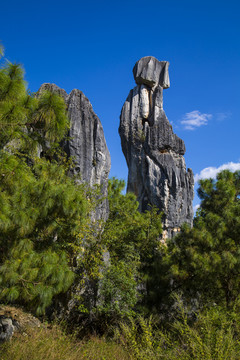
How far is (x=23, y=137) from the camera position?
5.11 m

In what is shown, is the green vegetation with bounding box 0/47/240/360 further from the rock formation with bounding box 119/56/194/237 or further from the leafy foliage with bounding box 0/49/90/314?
the rock formation with bounding box 119/56/194/237

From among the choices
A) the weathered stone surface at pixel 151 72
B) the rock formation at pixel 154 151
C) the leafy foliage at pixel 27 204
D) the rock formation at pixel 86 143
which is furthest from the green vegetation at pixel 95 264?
the weathered stone surface at pixel 151 72

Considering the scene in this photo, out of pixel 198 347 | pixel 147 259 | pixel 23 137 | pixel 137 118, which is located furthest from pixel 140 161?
pixel 198 347

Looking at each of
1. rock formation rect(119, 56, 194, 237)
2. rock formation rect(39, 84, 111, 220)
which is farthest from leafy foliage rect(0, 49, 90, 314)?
rock formation rect(119, 56, 194, 237)

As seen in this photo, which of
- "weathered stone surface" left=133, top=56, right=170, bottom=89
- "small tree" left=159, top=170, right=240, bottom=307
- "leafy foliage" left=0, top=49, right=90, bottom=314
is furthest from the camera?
"weathered stone surface" left=133, top=56, right=170, bottom=89

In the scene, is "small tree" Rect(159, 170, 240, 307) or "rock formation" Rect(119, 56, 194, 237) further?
"rock formation" Rect(119, 56, 194, 237)

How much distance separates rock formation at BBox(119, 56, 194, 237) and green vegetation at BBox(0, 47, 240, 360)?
7.45 metres

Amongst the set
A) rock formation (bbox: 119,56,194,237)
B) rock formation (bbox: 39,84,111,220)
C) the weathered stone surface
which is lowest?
rock formation (bbox: 39,84,111,220)

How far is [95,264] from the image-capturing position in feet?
22.8

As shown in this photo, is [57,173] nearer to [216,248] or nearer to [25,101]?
[25,101]

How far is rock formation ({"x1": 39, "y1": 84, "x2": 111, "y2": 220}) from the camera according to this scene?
10.7 meters

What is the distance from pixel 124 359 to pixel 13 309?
364 cm

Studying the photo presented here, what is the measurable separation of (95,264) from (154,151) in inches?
552

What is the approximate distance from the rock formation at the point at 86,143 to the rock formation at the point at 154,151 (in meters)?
7.98
